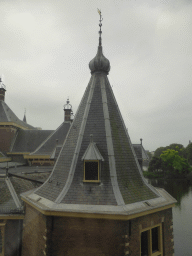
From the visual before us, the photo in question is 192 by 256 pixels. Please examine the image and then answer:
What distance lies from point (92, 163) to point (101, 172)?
0.48 metres

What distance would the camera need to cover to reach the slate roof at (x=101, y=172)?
19.8 feet

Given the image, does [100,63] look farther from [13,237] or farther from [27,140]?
[27,140]

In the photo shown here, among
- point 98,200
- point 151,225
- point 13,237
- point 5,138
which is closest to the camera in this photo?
point 98,200

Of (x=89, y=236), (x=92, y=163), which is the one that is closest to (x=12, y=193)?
(x=92, y=163)

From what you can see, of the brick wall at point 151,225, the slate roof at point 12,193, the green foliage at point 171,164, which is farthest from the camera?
the green foliage at point 171,164

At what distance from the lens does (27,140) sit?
19938 mm

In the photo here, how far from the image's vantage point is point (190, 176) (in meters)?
46.5

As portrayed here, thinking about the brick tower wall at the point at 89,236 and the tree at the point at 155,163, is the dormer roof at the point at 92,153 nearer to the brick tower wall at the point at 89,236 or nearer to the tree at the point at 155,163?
the brick tower wall at the point at 89,236

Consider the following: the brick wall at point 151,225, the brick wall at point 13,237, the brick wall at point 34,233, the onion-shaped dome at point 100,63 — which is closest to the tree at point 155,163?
the brick wall at point 151,225

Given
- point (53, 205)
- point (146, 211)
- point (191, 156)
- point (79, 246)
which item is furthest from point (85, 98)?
point (191, 156)

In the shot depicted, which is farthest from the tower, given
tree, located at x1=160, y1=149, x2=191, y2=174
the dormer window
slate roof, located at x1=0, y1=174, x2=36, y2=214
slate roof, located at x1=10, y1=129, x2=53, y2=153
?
tree, located at x1=160, y1=149, x2=191, y2=174

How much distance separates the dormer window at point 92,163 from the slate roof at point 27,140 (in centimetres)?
1374

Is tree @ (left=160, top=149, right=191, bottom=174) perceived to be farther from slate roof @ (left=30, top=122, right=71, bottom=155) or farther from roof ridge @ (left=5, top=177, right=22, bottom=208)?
roof ridge @ (left=5, top=177, right=22, bottom=208)

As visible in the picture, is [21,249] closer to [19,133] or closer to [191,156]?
[19,133]
